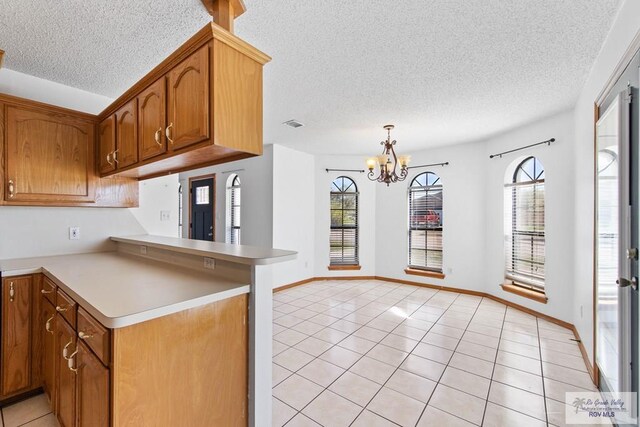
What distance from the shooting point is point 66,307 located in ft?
5.04

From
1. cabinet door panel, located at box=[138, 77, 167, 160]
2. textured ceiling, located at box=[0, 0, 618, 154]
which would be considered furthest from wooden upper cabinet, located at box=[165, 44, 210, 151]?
textured ceiling, located at box=[0, 0, 618, 154]

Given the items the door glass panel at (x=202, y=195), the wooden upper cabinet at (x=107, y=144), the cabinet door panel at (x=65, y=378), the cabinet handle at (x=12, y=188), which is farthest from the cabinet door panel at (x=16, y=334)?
the door glass panel at (x=202, y=195)

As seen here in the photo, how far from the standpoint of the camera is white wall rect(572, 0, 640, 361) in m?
1.64

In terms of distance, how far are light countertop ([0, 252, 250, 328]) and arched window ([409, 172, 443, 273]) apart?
172 inches

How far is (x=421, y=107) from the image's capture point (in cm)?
312

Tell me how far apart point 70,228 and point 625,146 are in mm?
4210

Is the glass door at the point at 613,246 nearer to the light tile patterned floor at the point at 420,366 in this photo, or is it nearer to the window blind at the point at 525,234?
the light tile patterned floor at the point at 420,366

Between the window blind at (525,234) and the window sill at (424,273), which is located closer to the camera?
the window blind at (525,234)

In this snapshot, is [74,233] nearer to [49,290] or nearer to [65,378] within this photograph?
[49,290]

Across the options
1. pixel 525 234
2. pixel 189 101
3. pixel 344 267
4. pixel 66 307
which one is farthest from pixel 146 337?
pixel 344 267

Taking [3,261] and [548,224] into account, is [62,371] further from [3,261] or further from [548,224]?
[548,224]

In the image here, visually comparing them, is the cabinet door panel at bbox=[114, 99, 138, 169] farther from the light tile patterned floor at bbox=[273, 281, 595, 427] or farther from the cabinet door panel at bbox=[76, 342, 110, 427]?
the light tile patterned floor at bbox=[273, 281, 595, 427]

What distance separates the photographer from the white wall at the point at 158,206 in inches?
123

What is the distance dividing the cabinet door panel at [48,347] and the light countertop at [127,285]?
0.76ft
